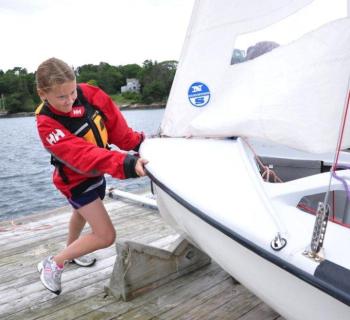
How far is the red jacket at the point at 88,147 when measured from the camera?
232cm

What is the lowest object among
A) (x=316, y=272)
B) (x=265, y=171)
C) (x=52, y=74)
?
(x=316, y=272)

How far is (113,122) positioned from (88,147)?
541 mm

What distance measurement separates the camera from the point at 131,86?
277 ft

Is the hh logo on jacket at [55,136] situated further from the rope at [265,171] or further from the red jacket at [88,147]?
the rope at [265,171]

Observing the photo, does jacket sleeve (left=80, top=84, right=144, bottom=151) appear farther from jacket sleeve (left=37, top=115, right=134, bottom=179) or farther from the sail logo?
the sail logo

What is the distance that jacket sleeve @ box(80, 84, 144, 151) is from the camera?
9.28 ft

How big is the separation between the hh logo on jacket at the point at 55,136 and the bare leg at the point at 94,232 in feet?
1.55

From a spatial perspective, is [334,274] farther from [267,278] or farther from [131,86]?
[131,86]

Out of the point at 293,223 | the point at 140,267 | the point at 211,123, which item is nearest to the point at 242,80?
the point at 211,123

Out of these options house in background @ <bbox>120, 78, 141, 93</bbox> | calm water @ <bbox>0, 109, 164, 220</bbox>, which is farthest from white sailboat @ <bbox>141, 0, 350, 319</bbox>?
house in background @ <bbox>120, 78, 141, 93</bbox>

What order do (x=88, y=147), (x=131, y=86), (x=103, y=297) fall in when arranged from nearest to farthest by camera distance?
(x=88, y=147), (x=103, y=297), (x=131, y=86)

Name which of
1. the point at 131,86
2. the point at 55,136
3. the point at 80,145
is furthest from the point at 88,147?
the point at 131,86

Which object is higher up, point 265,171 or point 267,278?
point 265,171

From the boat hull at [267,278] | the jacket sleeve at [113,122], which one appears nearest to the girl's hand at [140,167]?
the boat hull at [267,278]
